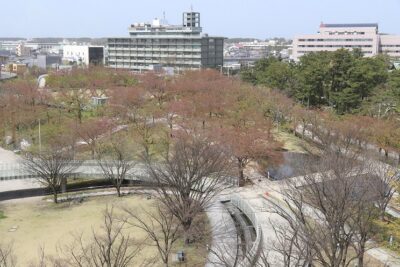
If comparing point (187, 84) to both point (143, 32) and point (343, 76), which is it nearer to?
point (343, 76)

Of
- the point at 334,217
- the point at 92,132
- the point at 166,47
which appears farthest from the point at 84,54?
the point at 334,217

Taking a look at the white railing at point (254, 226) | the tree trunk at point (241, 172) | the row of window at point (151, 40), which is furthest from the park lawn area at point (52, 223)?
the row of window at point (151, 40)

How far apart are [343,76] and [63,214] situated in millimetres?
26844

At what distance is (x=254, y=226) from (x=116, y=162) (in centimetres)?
884

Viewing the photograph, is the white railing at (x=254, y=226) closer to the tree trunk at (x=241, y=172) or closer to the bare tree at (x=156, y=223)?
the tree trunk at (x=241, y=172)

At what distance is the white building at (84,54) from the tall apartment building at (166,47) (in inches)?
771

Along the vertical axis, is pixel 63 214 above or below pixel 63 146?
below

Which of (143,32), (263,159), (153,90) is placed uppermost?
(143,32)

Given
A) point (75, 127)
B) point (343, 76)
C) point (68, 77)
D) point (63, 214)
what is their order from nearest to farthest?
1. point (63, 214)
2. point (75, 127)
3. point (343, 76)
4. point (68, 77)

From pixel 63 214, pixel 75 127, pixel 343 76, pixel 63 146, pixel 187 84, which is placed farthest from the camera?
pixel 187 84

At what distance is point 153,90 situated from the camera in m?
44.9

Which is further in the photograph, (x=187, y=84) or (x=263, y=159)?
(x=187, y=84)

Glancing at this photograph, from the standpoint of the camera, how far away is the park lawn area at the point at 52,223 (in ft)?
55.4

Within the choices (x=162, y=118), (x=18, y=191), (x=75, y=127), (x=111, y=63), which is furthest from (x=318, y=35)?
(x=18, y=191)
